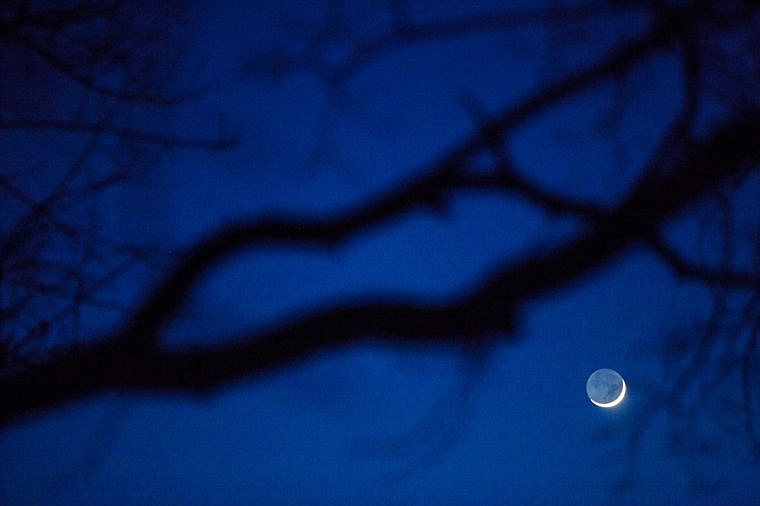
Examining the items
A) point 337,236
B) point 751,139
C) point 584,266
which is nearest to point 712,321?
point 751,139

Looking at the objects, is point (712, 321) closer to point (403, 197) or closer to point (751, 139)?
point (751, 139)

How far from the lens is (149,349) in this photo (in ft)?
8.71

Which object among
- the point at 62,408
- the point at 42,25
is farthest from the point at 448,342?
the point at 42,25

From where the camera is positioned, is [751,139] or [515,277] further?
[751,139]

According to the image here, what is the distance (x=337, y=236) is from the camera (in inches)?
115

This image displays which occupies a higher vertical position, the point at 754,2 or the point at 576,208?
the point at 754,2

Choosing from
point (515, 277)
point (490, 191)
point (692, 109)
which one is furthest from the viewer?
point (692, 109)

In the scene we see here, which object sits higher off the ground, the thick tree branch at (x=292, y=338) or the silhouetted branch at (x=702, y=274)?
the silhouetted branch at (x=702, y=274)

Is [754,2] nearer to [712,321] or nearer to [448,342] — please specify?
[712,321]

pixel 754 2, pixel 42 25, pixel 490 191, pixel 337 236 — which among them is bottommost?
pixel 337 236

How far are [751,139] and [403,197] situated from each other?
1.90 metres

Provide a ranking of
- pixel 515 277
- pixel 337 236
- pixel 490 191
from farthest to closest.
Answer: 1. pixel 490 191
2. pixel 337 236
3. pixel 515 277

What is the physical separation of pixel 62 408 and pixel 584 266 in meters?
2.49

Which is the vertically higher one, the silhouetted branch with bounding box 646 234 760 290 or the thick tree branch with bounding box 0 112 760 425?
the silhouetted branch with bounding box 646 234 760 290
